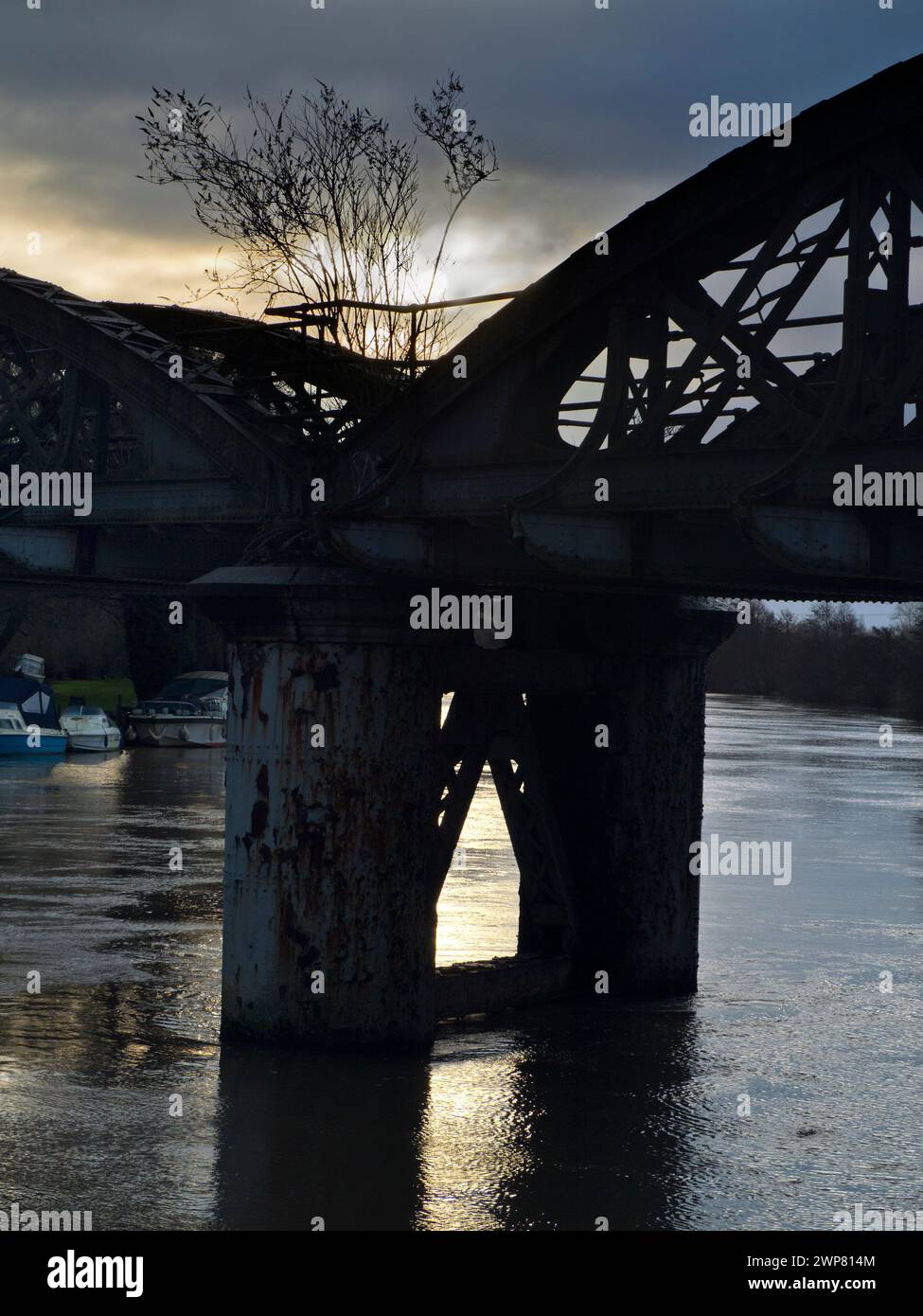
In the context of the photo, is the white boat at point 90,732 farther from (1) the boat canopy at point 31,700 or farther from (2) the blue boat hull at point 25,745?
(2) the blue boat hull at point 25,745

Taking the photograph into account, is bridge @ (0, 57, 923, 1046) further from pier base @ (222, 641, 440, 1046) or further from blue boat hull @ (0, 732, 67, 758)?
blue boat hull @ (0, 732, 67, 758)

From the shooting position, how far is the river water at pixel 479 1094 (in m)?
12.2

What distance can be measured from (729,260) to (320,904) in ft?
19.3

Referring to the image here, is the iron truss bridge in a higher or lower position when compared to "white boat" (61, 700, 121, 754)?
higher

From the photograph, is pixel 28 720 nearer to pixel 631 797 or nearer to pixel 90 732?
pixel 90 732

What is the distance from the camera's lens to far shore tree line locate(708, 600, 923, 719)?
13238cm

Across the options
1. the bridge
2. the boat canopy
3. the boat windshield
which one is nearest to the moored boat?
the boat canopy

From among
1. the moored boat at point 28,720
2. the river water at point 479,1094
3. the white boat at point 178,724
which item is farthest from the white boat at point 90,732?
the river water at point 479,1094

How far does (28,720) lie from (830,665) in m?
99.6

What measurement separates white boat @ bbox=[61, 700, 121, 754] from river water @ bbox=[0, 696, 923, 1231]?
3572cm

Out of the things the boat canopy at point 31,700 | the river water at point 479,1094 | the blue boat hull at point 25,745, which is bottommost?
the river water at point 479,1094

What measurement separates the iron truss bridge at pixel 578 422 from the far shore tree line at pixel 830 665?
102313mm

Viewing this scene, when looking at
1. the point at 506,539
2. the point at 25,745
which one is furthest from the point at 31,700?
the point at 506,539

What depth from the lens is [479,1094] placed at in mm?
14531
